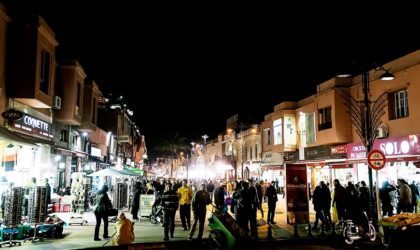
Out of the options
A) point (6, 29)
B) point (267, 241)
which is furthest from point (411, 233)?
point (6, 29)

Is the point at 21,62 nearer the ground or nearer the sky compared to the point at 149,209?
nearer the sky

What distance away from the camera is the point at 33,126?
18.4 meters

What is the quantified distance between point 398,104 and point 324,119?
740cm

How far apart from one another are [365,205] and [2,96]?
14522mm

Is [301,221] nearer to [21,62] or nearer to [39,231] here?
[39,231]

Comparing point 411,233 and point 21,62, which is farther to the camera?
point 21,62

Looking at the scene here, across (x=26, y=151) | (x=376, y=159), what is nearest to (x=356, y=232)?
(x=376, y=159)

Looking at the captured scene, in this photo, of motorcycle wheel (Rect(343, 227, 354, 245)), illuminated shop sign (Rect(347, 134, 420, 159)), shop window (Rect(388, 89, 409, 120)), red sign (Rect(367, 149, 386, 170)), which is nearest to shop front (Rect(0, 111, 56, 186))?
motorcycle wheel (Rect(343, 227, 354, 245))

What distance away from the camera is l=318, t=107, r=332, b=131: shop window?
98.6ft

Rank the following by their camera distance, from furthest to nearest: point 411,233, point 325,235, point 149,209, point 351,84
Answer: point 351,84 < point 149,209 < point 325,235 < point 411,233

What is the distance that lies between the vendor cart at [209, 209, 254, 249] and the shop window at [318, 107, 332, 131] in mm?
19828

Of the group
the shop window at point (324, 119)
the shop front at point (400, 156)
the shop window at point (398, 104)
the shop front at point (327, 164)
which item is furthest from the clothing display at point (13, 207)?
the shop window at point (324, 119)

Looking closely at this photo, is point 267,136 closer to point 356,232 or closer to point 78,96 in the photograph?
point 78,96

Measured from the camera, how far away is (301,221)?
16.7m
